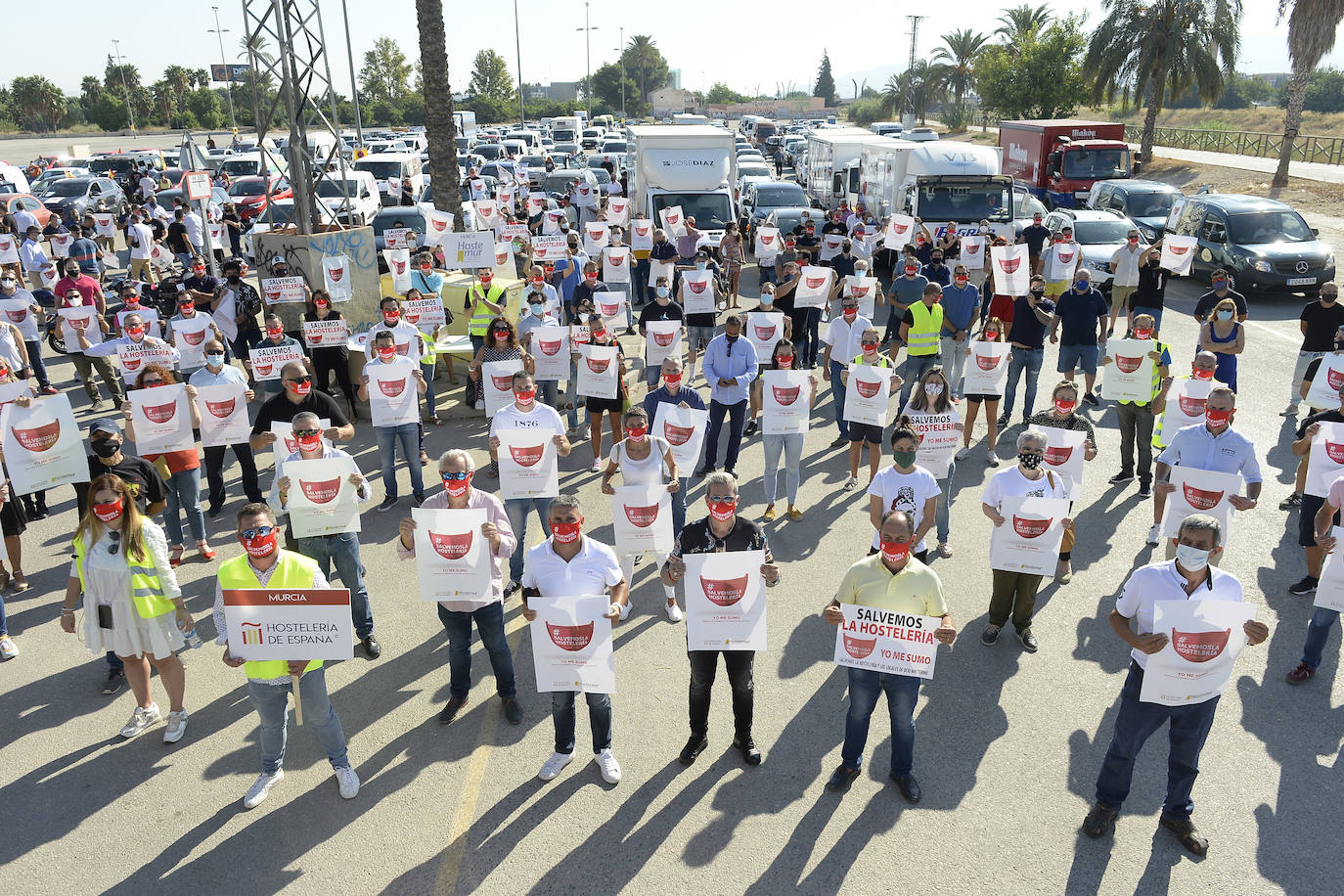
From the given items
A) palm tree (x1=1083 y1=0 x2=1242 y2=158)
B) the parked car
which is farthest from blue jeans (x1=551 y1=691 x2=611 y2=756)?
palm tree (x1=1083 y1=0 x2=1242 y2=158)

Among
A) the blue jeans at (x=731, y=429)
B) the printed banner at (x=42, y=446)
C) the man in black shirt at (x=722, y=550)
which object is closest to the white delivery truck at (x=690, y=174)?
the blue jeans at (x=731, y=429)

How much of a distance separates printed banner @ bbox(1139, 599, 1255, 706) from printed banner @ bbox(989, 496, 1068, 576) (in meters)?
1.75

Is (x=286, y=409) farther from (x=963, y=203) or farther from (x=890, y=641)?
(x=963, y=203)

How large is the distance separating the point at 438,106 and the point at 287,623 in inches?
594

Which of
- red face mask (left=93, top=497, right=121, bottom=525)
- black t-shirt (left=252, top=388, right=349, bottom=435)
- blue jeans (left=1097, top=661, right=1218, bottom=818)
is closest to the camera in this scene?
blue jeans (left=1097, top=661, right=1218, bottom=818)

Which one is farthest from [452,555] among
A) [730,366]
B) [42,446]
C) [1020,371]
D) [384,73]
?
[384,73]

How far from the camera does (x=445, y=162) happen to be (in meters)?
19.0

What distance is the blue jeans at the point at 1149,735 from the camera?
5.23m

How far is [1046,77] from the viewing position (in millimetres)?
47344

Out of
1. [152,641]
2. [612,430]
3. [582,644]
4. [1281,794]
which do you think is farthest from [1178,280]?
[152,641]

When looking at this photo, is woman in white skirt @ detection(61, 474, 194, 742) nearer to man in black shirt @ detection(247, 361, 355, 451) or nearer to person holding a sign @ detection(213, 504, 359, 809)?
person holding a sign @ detection(213, 504, 359, 809)

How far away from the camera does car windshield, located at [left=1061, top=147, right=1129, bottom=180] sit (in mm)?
28000

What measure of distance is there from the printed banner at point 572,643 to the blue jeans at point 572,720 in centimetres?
19

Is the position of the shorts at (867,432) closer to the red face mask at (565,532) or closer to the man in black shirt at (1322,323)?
the red face mask at (565,532)
